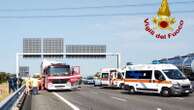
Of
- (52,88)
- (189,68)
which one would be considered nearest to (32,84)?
(52,88)

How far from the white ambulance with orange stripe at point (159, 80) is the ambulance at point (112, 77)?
11.2 m

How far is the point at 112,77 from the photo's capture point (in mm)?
49875

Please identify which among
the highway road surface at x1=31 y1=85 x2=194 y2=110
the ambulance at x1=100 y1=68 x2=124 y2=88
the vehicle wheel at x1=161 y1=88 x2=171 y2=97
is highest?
the ambulance at x1=100 y1=68 x2=124 y2=88

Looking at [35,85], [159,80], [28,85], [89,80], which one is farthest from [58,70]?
[89,80]

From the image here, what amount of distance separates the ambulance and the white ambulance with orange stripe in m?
11.2

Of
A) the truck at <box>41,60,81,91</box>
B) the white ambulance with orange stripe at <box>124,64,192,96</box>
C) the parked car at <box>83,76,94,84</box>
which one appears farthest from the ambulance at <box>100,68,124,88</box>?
the parked car at <box>83,76,94,84</box>

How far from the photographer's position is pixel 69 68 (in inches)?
1697

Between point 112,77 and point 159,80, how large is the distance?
1873cm

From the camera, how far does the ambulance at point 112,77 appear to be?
4643cm

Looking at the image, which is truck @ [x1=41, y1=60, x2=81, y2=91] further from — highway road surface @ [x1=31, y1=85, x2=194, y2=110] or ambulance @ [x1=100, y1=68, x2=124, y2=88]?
highway road surface @ [x1=31, y1=85, x2=194, y2=110]

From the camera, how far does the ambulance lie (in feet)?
152

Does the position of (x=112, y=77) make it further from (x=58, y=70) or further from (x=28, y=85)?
(x=28, y=85)

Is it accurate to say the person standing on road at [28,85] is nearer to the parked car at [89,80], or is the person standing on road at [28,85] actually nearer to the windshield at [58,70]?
the windshield at [58,70]

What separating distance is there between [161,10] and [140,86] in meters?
6.70
